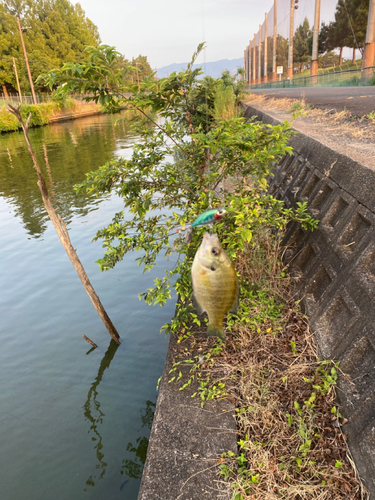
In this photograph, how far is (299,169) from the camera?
600 centimetres

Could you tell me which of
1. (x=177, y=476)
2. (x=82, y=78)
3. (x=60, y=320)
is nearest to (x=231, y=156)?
(x=82, y=78)

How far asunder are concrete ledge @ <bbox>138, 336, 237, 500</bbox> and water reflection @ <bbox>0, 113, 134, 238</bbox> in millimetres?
9537

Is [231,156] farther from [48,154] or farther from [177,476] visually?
[48,154]

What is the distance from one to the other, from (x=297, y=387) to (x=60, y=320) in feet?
17.5

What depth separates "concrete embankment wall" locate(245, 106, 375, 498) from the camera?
2.67 meters

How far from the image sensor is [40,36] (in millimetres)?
67312

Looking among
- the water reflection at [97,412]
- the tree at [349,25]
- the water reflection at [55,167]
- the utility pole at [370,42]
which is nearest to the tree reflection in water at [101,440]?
the water reflection at [97,412]

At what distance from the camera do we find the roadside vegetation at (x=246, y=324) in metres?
2.71

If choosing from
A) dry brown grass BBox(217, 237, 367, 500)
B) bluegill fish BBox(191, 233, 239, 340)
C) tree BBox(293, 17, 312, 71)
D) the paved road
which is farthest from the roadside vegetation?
tree BBox(293, 17, 312, 71)

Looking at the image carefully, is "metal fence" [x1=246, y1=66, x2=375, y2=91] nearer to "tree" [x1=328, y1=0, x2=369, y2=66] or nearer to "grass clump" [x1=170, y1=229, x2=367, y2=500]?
"tree" [x1=328, y1=0, x2=369, y2=66]

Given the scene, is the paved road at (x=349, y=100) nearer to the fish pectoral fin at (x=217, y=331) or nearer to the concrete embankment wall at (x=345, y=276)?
the concrete embankment wall at (x=345, y=276)

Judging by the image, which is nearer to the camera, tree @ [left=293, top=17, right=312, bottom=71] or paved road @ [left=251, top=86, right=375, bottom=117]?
paved road @ [left=251, top=86, right=375, bottom=117]

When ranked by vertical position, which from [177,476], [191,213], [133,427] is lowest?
[133,427]

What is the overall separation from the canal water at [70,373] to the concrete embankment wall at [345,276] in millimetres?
2611
